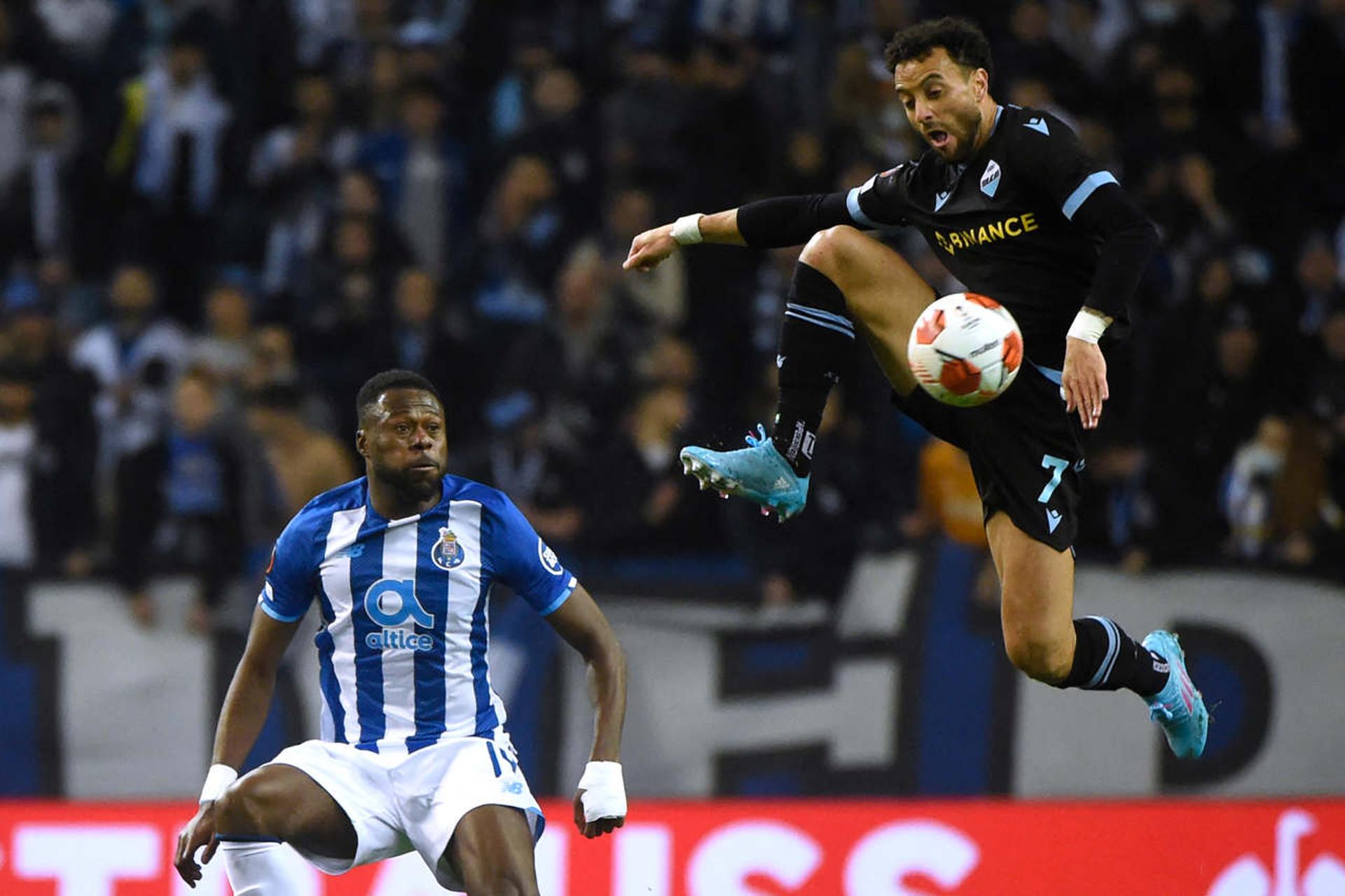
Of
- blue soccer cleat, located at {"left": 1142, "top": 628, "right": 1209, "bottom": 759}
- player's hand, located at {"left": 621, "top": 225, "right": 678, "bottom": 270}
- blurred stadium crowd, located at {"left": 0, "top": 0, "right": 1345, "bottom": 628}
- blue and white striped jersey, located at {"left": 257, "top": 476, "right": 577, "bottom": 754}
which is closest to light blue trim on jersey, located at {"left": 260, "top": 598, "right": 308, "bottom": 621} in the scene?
blue and white striped jersey, located at {"left": 257, "top": 476, "right": 577, "bottom": 754}

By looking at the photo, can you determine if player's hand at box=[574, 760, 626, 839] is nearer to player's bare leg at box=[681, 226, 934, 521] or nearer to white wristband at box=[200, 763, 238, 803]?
player's bare leg at box=[681, 226, 934, 521]

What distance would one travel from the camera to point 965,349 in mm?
5156

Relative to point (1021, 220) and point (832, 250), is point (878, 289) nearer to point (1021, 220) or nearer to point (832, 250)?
point (832, 250)

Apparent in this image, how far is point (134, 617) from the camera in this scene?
8742 mm

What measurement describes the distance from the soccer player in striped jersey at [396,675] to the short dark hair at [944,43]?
1545mm

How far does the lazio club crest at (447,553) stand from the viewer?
5.74m

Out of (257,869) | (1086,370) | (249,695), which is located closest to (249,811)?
(257,869)

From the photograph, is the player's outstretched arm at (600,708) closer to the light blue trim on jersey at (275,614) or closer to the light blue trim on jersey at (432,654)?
the light blue trim on jersey at (432,654)

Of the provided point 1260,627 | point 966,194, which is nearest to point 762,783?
point 1260,627

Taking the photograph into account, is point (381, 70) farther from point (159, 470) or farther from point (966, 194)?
point (966, 194)

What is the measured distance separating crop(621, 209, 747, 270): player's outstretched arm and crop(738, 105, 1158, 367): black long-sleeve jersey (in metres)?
0.04

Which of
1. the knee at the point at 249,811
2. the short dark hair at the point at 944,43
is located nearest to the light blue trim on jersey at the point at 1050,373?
the short dark hair at the point at 944,43

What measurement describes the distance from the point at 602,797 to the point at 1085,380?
1643 millimetres

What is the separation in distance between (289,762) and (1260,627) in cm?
452
